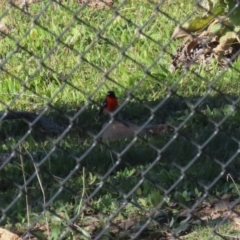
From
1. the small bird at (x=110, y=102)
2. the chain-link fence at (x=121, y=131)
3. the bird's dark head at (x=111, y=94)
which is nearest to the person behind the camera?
the chain-link fence at (x=121, y=131)

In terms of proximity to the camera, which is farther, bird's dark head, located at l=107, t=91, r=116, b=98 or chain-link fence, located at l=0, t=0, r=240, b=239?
bird's dark head, located at l=107, t=91, r=116, b=98

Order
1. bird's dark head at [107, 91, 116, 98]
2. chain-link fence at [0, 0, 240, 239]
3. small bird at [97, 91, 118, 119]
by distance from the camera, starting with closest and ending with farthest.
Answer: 1. chain-link fence at [0, 0, 240, 239]
2. small bird at [97, 91, 118, 119]
3. bird's dark head at [107, 91, 116, 98]

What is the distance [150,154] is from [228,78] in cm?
160

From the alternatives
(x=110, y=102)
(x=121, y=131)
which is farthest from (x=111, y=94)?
(x=121, y=131)

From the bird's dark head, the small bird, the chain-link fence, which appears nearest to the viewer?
the chain-link fence

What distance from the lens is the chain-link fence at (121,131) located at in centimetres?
365

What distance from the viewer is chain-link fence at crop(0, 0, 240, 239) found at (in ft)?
12.0

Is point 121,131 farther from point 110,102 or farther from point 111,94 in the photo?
point 111,94

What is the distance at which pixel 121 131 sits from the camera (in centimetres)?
581

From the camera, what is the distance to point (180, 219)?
4.51 metres

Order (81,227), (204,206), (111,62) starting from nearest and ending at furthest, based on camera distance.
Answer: (81,227) < (204,206) < (111,62)

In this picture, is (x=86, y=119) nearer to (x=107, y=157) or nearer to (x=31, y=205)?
(x=107, y=157)

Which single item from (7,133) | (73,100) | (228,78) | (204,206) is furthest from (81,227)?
(228,78)

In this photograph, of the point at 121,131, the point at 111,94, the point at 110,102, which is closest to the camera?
the point at 121,131
